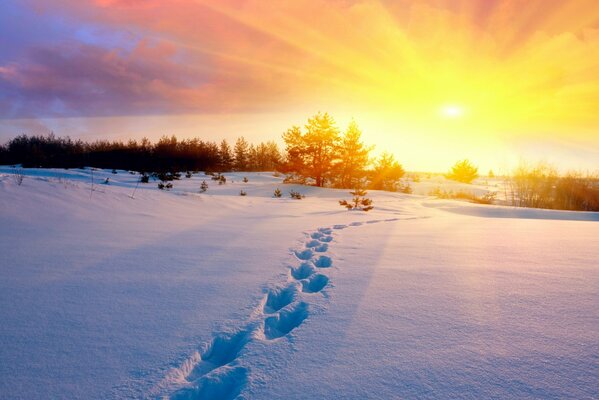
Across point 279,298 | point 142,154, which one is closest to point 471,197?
point 279,298

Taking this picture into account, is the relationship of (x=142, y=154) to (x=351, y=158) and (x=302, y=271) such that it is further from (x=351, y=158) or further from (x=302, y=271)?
(x=302, y=271)

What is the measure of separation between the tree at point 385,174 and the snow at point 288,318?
58.5ft

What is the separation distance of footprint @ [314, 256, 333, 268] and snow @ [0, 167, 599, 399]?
0.02m

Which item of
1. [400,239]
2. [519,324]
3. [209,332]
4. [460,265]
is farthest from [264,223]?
[519,324]

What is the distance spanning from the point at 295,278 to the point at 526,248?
2419mm

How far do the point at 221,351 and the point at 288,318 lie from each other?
41cm

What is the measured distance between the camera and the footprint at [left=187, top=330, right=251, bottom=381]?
121cm

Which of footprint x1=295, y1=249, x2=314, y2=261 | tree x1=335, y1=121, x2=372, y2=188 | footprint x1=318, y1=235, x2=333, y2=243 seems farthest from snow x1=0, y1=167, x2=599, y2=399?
tree x1=335, y1=121, x2=372, y2=188

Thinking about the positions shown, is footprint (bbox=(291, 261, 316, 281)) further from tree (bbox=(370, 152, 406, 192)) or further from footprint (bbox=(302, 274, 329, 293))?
tree (bbox=(370, 152, 406, 192))

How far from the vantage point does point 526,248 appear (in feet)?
9.78

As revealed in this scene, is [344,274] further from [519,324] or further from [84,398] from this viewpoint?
[84,398]

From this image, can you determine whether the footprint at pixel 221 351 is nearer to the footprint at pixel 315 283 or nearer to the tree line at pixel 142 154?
the footprint at pixel 315 283

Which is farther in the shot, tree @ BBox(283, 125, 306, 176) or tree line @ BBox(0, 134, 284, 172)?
tree line @ BBox(0, 134, 284, 172)

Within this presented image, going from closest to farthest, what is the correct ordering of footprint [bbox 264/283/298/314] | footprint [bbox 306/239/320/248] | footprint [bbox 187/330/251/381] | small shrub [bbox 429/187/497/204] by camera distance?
footprint [bbox 187/330/251/381]
footprint [bbox 264/283/298/314]
footprint [bbox 306/239/320/248]
small shrub [bbox 429/187/497/204]
